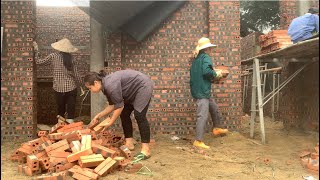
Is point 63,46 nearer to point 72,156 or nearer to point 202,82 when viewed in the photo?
point 202,82

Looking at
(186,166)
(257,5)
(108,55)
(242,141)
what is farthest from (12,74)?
(257,5)

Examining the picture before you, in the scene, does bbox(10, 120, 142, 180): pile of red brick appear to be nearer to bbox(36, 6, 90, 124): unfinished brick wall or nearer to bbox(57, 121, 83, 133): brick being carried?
bbox(57, 121, 83, 133): brick being carried

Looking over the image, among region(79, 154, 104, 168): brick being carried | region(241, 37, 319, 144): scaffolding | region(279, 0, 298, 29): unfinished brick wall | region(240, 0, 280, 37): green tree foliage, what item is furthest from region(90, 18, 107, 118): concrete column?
region(240, 0, 280, 37): green tree foliage

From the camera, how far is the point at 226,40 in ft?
23.8

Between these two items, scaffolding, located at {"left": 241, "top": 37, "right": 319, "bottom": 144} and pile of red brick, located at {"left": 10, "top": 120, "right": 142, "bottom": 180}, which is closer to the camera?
pile of red brick, located at {"left": 10, "top": 120, "right": 142, "bottom": 180}

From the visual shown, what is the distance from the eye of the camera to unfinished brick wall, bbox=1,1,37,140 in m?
6.73

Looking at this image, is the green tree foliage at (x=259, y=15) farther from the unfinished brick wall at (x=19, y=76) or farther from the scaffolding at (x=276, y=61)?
the unfinished brick wall at (x=19, y=76)

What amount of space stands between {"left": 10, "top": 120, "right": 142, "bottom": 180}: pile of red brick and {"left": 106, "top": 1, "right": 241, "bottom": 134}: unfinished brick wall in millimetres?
2031

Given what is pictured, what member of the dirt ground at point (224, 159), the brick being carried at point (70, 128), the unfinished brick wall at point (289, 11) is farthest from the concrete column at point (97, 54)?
the unfinished brick wall at point (289, 11)

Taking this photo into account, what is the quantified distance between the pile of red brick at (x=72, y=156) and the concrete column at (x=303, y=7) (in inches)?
243

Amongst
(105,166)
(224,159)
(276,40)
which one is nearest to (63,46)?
Answer: (105,166)

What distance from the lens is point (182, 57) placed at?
7.29m

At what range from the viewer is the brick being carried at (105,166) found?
432 cm

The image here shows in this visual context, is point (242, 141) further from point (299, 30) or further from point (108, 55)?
point (108, 55)
